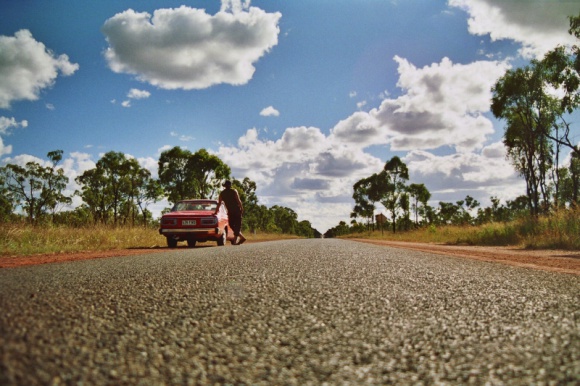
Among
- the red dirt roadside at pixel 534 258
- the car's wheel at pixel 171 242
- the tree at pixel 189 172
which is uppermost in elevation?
the tree at pixel 189 172

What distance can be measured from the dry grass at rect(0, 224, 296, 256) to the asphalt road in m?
6.73

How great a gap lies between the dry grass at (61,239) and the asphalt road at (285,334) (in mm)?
6733

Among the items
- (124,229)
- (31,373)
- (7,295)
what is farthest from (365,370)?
(124,229)

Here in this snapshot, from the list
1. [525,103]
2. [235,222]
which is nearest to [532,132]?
[525,103]

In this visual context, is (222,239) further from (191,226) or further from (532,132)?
(532,132)

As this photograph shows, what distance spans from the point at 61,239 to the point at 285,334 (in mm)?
10338

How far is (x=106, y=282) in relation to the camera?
2.83m

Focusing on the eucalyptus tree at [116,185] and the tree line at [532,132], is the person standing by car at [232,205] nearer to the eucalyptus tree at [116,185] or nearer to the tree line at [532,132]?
the tree line at [532,132]

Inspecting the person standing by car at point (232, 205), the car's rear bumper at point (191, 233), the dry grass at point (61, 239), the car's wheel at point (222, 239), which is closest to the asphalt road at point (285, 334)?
the dry grass at point (61, 239)

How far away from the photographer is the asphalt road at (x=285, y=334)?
113cm

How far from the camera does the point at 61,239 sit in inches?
386

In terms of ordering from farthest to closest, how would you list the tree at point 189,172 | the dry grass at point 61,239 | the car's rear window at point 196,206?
the tree at point 189,172 → the car's rear window at point 196,206 → the dry grass at point 61,239

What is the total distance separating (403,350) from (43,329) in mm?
1401

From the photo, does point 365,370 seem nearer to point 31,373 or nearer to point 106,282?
point 31,373
